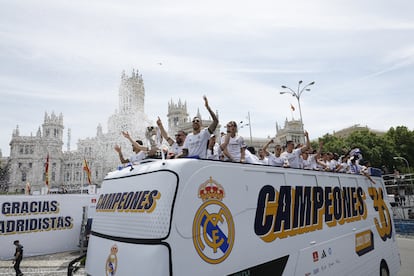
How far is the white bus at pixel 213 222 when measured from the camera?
3049mm

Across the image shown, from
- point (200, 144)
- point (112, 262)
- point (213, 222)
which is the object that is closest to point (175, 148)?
point (200, 144)

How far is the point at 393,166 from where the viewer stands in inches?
1794

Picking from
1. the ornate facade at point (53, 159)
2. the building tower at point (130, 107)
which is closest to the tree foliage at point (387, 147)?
the building tower at point (130, 107)

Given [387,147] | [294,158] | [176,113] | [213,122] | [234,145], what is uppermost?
[176,113]

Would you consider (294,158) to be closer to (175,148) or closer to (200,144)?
A: (175,148)

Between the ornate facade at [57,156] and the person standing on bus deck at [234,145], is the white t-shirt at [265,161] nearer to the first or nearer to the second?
the person standing on bus deck at [234,145]

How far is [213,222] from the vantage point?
342 centimetres

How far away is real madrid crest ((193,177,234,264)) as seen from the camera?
10.6 ft

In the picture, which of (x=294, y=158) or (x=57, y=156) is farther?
(x=57, y=156)

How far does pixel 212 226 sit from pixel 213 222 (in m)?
0.05

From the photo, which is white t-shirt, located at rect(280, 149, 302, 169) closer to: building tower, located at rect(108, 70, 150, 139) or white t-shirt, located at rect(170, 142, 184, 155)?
white t-shirt, located at rect(170, 142, 184, 155)

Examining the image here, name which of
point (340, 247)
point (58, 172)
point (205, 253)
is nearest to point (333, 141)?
point (340, 247)

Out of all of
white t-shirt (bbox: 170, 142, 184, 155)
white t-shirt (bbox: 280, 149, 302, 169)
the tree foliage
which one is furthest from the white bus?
the tree foliage

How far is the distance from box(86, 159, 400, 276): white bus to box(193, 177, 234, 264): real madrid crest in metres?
0.01
